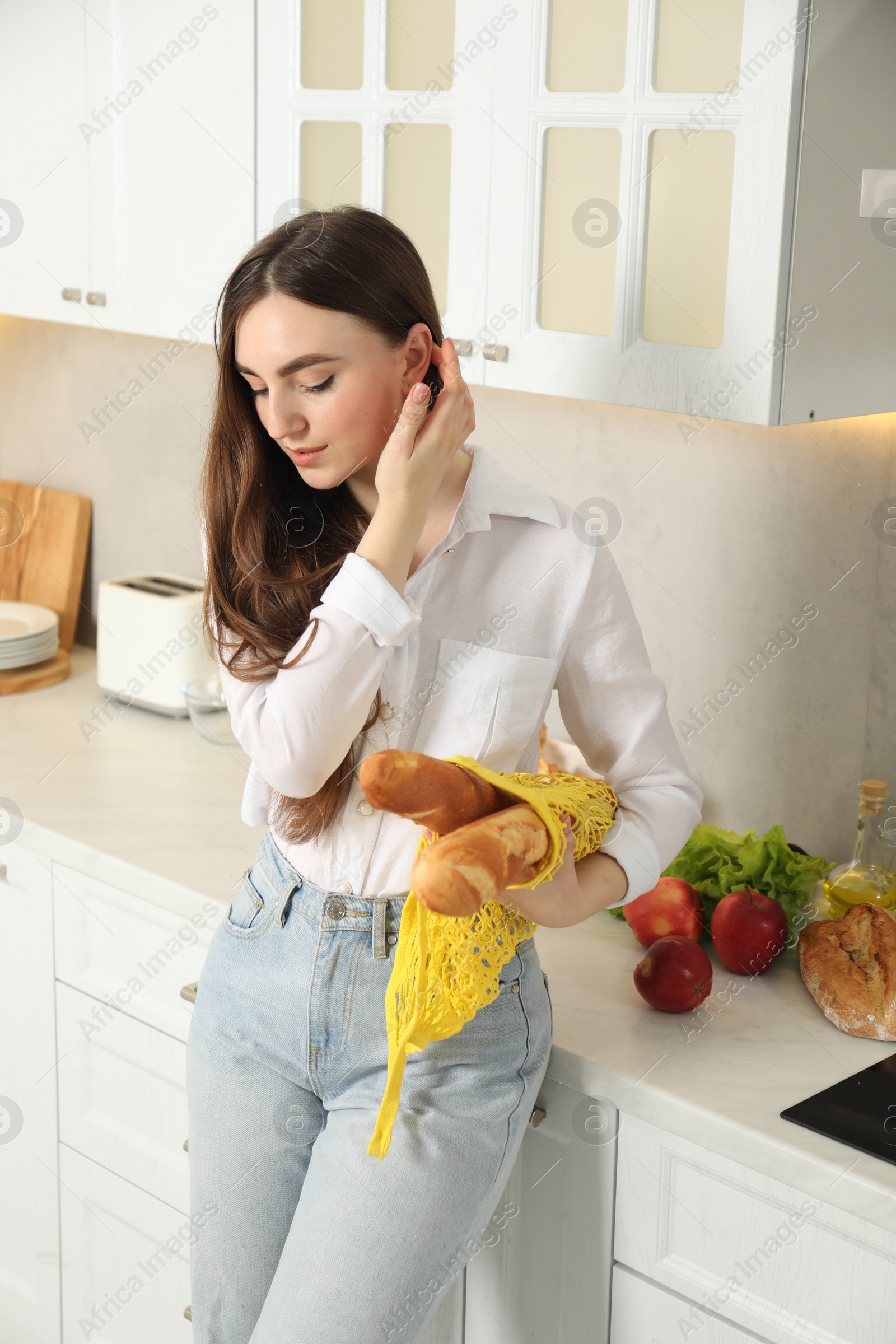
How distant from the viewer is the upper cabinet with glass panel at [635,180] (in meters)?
1.19

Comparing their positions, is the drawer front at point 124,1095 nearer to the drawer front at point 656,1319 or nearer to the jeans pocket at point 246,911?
the jeans pocket at point 246,911

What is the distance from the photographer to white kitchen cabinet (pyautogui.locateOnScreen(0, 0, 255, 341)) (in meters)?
1.66

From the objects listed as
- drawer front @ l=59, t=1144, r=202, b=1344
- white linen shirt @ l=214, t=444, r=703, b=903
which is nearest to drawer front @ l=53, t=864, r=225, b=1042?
drawer front @ l=59, t=1144, r=202, b=1344

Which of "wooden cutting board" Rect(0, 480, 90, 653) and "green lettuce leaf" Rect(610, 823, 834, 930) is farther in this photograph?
"wooden cutting board" Rect(0, 480, 90, 653)

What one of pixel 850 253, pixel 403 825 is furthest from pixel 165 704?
pixel 850 253

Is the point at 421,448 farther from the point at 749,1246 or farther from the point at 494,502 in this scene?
the point at 749,1246

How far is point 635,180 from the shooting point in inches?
50.4

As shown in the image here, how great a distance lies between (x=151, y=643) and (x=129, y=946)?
671 millimetres

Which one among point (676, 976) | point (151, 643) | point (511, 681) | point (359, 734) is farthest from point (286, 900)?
point (151, 643)

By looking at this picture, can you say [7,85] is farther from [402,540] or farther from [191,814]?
[402,540]

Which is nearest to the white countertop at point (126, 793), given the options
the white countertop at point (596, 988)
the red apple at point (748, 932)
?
the white countertop at point (596, 988)

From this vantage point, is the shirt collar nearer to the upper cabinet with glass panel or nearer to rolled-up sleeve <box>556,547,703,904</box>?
rolled-up sleeve <box>556,547,703,904</box>

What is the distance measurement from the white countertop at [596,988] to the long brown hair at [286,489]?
0.35 meters

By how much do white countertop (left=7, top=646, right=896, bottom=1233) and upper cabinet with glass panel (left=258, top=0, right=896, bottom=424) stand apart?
572 mm
